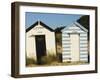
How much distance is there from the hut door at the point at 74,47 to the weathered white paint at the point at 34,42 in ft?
0.45

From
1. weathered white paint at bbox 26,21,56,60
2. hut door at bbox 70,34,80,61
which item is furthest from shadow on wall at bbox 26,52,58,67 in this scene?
hut door at bbox 70,34,80,61

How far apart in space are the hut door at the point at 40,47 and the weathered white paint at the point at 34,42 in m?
0.02

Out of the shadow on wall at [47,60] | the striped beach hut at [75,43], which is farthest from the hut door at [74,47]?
the shadow on wall at [47,60]

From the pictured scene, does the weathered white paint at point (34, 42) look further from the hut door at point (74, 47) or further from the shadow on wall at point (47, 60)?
the hut door at point (74, 47)

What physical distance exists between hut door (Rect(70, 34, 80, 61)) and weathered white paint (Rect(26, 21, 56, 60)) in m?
0.14

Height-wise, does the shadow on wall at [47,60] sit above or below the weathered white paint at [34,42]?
below

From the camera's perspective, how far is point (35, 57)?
1.61 meters

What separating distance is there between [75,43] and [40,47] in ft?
0.85

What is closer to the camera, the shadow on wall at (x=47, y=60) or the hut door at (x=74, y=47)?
the shadow on wall at (x=47, y=60)

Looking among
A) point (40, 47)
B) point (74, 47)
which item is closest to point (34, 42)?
point (40, 47)

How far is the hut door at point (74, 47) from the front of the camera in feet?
5.62

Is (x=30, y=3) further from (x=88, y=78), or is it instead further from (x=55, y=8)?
(x=88, y=78)

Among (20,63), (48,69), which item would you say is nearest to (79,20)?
(48,69)

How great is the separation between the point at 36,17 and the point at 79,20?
0.32 metres
